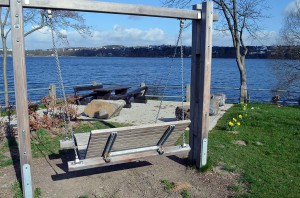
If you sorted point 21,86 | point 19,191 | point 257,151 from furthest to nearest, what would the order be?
point 257,151 < point 19,191 < point 21,86

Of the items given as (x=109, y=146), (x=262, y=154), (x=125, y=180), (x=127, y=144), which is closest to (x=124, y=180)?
(x=125, y=180)

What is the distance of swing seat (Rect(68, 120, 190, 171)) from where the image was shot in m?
4.05

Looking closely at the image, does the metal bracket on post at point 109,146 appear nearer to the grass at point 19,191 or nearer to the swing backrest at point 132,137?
the swing backrest at point 132,137

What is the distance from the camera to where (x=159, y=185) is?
181 inches

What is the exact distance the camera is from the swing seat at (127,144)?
4051 mm

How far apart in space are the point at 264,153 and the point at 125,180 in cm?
286

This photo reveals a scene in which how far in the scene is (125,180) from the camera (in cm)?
475

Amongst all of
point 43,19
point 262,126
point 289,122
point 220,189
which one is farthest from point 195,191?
point 43,19

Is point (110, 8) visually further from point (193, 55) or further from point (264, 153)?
point (264, 153)

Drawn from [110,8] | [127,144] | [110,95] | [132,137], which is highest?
[110,8]

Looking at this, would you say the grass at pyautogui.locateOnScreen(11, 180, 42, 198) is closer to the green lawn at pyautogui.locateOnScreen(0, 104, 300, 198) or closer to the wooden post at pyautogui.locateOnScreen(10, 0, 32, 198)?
the wooden post at pyautogui.locateOnScreen(10, 0, 32, 198)

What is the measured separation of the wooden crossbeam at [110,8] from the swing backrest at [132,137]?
5.14ft

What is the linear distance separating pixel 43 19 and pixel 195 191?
1157cm

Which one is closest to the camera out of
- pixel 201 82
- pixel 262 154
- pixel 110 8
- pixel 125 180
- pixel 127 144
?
pixel 110 8
